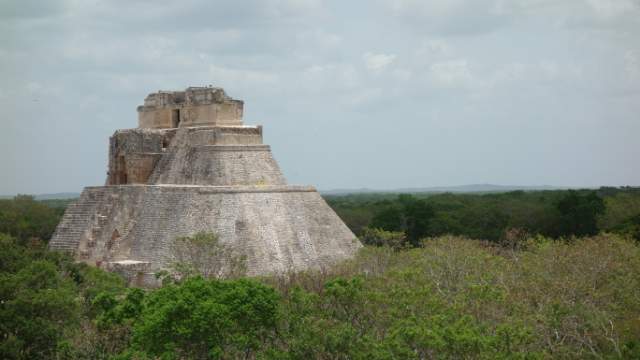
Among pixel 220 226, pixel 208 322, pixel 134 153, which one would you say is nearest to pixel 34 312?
pixel 208 322

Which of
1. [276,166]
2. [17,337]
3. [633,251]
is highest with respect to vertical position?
[276,166]

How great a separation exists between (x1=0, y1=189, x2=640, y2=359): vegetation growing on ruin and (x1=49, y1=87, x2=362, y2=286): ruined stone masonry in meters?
3.64

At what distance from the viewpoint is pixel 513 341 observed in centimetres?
1393

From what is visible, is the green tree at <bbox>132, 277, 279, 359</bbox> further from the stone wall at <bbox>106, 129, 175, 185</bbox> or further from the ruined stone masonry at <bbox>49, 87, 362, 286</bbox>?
the stone wall at <bbox>106, 129, 175, 185</bbox>

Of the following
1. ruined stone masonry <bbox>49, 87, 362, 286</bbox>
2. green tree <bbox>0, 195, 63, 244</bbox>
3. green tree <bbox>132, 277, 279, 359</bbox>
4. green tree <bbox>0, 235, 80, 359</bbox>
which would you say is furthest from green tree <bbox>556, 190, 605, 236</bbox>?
green tree <bbox>132, 277, 279, 359</bbox>

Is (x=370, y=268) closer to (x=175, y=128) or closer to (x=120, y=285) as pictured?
(x=120, y=285)

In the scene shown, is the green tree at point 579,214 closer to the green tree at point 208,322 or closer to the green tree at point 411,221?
the green tree at point 411,221

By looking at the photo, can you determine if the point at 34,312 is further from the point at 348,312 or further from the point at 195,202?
the point at 195,202

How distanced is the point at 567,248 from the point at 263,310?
10627mm

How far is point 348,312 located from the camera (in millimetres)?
16234

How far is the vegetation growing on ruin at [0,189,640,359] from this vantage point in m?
14.3

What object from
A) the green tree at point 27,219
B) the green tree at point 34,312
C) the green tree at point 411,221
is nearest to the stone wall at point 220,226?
the green tree at point 34,312

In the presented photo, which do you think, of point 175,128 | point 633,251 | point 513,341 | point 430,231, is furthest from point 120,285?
point 430,231

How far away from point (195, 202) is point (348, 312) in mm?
10891
